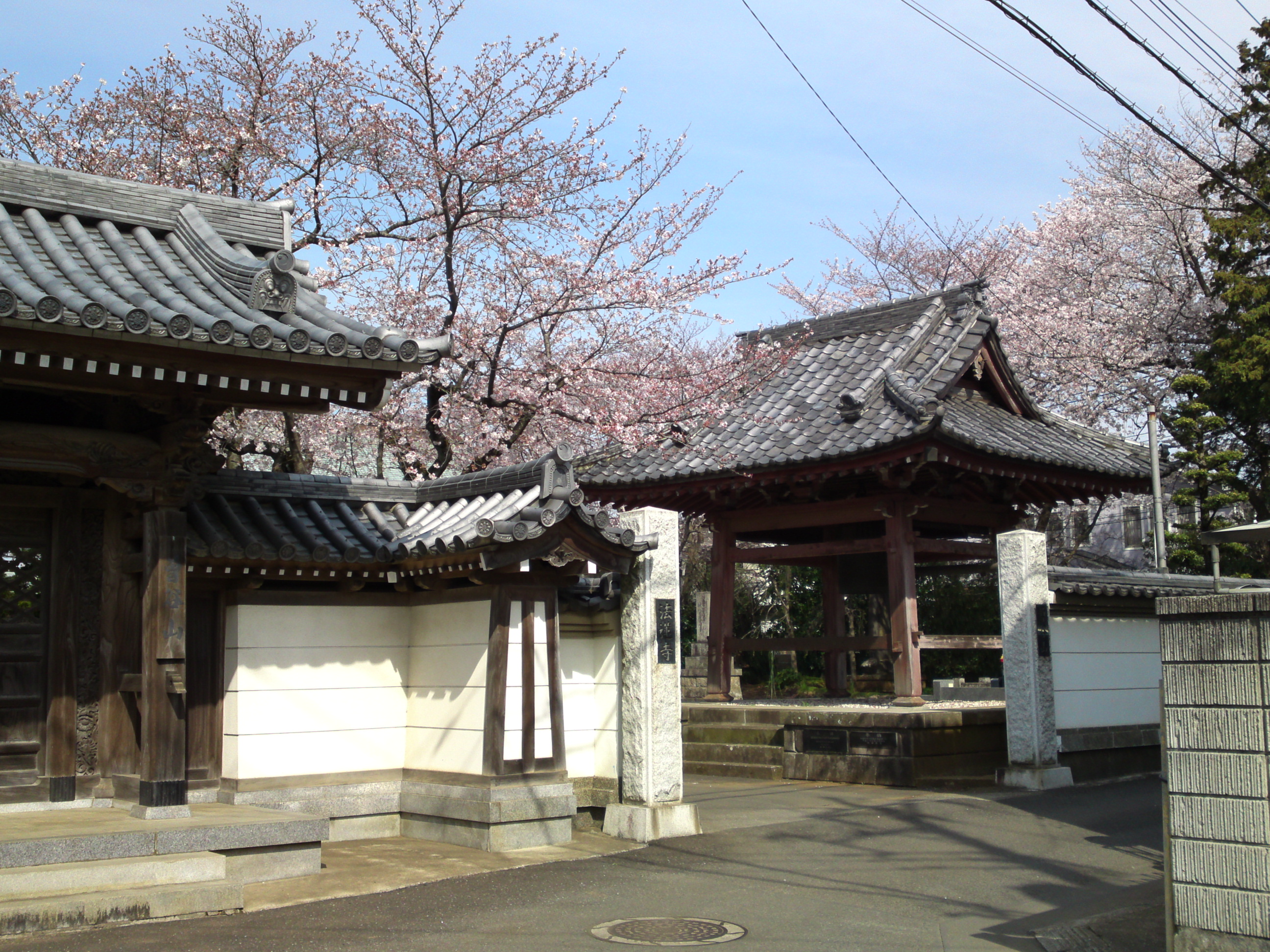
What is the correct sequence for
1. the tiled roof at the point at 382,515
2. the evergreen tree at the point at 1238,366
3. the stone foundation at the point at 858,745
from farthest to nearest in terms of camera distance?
the evergreen tree at the point at 1238,366 < the stone foundation at the point at 858,745 < the tiled roof at the point at 382,515

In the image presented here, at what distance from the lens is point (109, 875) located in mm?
7301

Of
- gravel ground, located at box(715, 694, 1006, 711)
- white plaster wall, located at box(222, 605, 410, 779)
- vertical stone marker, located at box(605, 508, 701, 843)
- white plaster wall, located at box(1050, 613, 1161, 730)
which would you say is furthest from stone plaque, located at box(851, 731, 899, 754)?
white plaster wall, located at box(222, 605, 410, 779)

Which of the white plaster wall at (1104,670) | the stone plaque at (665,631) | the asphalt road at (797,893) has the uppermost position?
the stone plaque at (665,631)

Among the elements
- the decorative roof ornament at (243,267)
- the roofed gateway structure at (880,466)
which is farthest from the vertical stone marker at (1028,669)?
the decorative roof ornament at (243,267)

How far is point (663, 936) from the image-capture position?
6.84m

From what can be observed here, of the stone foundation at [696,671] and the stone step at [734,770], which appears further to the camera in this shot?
the stone foundation at [696,671]

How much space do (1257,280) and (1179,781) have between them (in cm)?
1837

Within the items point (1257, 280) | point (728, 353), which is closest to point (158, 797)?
point (728, 353)

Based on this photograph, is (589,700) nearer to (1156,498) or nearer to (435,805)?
(435,805)

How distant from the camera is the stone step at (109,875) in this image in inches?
275

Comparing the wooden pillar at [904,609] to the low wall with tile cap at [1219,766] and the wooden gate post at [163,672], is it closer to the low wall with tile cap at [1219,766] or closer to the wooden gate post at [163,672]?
the low wall with tile cap at [1219,766]

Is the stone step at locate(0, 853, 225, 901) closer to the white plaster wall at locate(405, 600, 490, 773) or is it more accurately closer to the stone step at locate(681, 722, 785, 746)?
the white plaster wall at locate(405, 600, 490, 773)

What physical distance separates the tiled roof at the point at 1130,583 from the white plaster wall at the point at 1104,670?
0.39 meters

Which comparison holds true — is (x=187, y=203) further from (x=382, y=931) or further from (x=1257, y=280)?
(x=1257, y=280)
